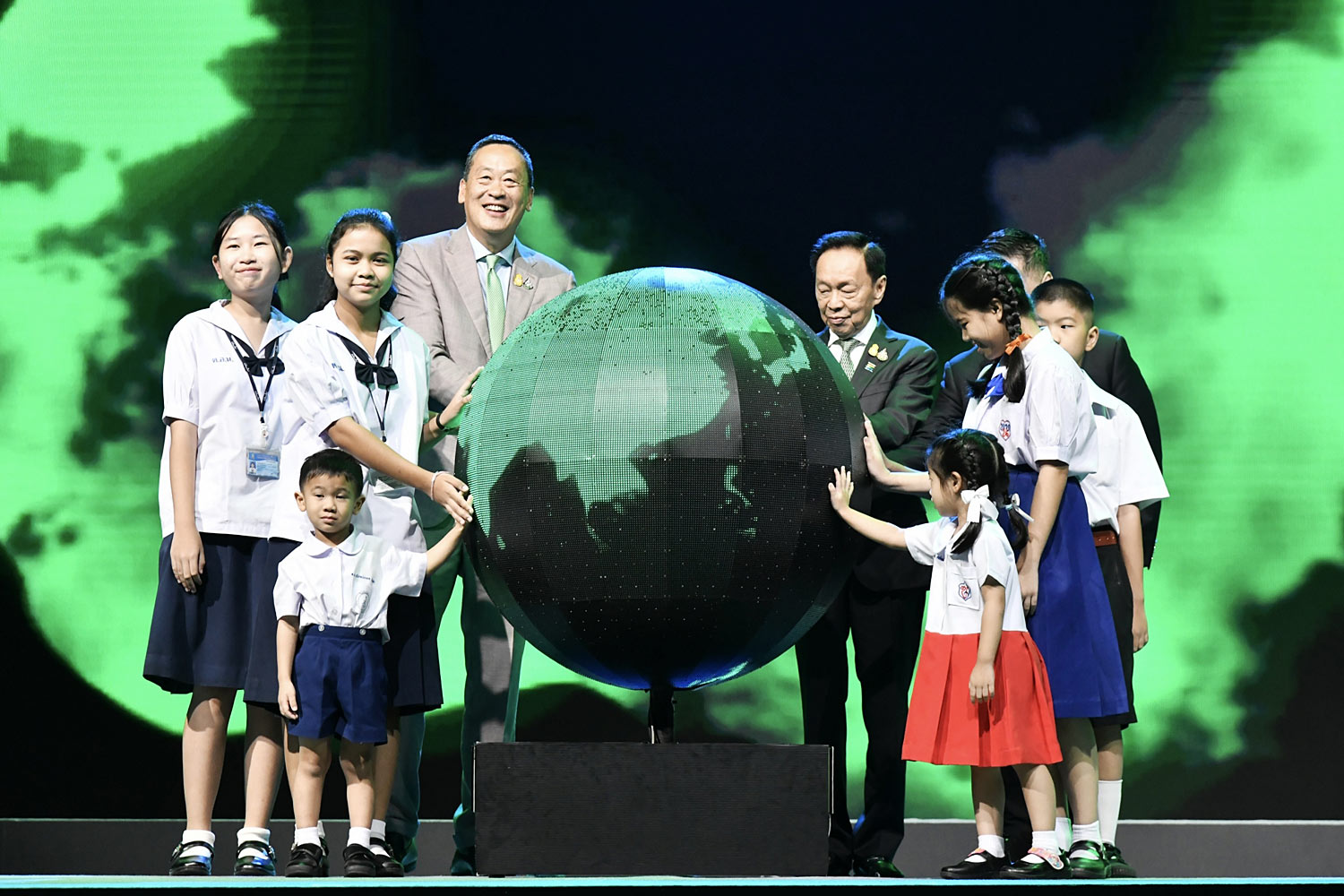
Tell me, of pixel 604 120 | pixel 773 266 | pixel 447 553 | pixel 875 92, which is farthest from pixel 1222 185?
pixel 447 553

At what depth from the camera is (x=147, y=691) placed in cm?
625

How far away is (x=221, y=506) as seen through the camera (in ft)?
14.1

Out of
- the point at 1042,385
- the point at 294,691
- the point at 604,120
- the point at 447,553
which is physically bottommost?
the point at 294,691

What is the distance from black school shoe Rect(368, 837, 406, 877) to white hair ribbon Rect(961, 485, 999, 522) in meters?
1.67

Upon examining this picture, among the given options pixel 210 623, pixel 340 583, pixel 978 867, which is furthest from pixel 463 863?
pixel 978 867

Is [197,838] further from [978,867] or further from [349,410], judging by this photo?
[978,867]

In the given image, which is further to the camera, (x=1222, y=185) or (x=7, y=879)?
(x=1222, y=185)

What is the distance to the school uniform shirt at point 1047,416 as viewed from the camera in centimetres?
409

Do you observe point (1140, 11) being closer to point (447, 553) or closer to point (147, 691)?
point (447, 553)

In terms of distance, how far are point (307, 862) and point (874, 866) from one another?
1638 mm

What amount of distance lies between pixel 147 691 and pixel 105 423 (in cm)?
109

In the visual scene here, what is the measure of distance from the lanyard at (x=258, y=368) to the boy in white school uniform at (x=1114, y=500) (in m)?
2.30

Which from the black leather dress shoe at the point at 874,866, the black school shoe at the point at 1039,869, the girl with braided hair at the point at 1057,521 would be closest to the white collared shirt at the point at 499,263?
the girl with braided hair at the point at 1057,521

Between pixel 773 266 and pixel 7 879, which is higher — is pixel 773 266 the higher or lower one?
the higher one
